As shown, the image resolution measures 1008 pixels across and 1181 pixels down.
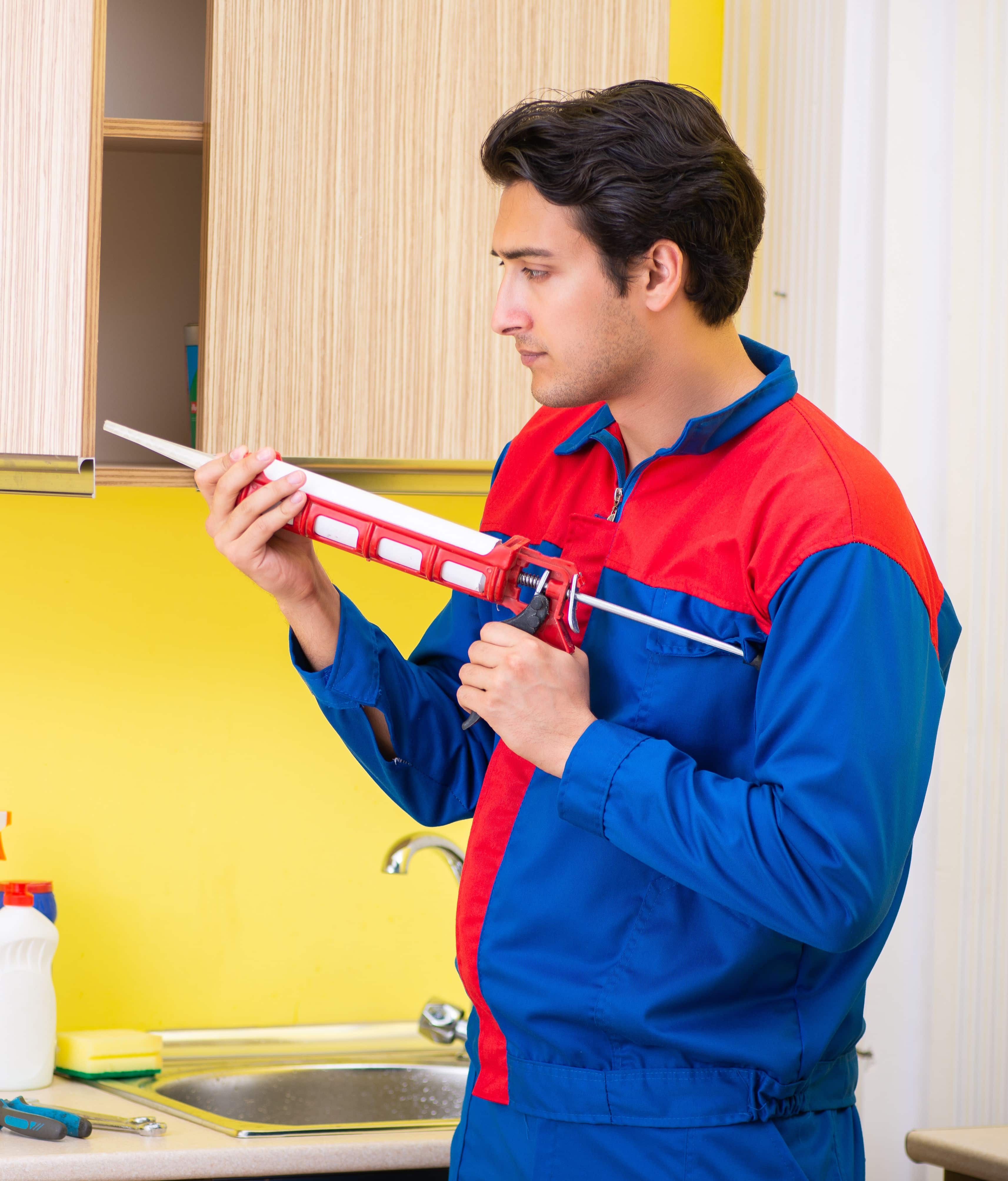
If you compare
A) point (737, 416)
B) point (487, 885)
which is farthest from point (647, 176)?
point (487, 885)

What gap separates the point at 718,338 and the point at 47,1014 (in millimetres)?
1081

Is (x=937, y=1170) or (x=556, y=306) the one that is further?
(x=937, y=1170)

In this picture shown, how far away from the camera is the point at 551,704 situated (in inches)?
35.4

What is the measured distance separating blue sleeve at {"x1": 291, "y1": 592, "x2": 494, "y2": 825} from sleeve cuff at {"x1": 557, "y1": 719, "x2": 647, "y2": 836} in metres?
0.25

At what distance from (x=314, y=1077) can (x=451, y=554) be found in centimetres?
96

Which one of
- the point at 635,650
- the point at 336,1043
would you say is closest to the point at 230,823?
the point at 336,1043

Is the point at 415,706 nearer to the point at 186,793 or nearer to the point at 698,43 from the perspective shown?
the point at 186,793

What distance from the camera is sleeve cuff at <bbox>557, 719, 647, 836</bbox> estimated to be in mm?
862

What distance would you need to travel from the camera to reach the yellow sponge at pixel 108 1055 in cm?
150

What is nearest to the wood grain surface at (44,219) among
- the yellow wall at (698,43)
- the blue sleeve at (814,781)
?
the blue sleeve at (814,781)

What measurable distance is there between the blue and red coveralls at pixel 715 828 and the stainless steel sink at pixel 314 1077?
58cm

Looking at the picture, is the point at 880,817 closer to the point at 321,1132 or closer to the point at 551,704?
the point at 551,704

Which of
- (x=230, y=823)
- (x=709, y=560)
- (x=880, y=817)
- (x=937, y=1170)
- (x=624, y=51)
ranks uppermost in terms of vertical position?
(x=624, y=51)

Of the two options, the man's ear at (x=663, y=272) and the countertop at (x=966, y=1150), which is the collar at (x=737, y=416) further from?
the countertop at (x=966, y=1150)
